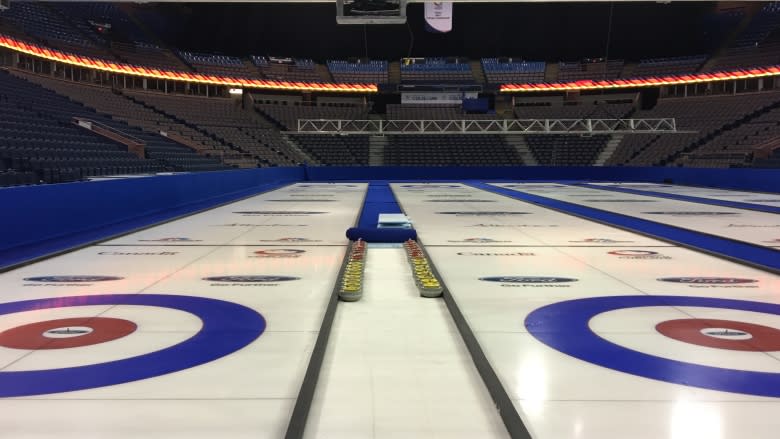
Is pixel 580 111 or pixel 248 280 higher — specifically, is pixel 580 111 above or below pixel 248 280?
above

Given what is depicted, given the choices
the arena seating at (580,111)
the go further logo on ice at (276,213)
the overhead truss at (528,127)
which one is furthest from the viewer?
the arena seating at (580,111)

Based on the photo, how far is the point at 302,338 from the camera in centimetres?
461

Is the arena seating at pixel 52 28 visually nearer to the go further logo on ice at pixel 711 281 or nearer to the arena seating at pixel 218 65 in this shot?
the arena seating at pixel 218 65

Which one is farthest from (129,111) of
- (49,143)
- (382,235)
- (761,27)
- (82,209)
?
(761,27)

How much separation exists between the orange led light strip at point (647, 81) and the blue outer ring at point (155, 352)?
143 ft

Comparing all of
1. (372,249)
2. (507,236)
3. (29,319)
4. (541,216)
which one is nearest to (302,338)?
(29,319)

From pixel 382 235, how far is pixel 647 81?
4212cm

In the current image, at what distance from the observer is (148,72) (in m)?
41.7

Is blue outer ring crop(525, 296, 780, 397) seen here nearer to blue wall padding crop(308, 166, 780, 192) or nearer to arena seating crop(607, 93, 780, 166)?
blue wall padding crop(308, 166, 780, 192)

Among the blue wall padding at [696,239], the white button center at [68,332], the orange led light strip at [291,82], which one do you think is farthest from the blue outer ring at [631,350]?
the orange led light strip at [291,82]

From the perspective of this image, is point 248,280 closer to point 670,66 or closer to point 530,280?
point 530,280

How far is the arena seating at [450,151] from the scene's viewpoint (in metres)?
44.7

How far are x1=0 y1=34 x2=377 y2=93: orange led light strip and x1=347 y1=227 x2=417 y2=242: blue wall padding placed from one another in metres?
26.9

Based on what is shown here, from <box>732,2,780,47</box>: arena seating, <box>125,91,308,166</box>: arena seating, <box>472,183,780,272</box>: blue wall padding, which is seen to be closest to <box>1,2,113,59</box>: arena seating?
<box>125,91,308,166</box>: arena seating
